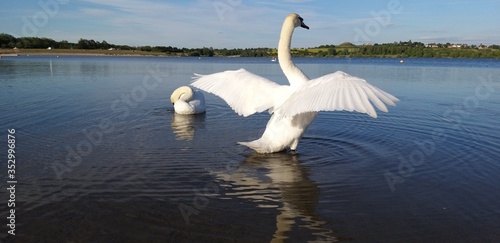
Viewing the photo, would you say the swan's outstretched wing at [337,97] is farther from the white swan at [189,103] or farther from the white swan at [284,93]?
the white swan at [189,103]

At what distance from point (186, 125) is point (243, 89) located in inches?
155

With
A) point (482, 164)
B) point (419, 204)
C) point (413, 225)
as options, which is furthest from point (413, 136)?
point (413, 225)

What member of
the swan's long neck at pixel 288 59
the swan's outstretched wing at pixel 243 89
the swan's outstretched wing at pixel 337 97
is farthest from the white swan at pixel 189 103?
the swan's outstretched wing at pixel 337 97

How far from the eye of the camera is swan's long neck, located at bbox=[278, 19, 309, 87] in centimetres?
886

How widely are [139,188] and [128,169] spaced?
1093 millimetres

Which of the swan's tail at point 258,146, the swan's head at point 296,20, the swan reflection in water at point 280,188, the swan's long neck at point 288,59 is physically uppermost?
the swan's head at point 296,20

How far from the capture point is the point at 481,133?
11570 millimetres

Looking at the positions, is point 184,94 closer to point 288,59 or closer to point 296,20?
point 296,20

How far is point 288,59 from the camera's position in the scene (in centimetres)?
915

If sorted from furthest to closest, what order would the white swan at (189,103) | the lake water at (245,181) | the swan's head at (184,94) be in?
the swan's head at (184,94), the white swan at (189,103), the lake water at (245,181)

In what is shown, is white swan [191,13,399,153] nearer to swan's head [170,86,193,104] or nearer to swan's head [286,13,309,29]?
swan's head [286,13,309,29]

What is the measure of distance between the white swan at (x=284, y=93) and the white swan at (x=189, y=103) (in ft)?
13.5

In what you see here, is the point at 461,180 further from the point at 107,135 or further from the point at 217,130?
the point at 107,135

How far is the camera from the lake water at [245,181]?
18.6 feet
